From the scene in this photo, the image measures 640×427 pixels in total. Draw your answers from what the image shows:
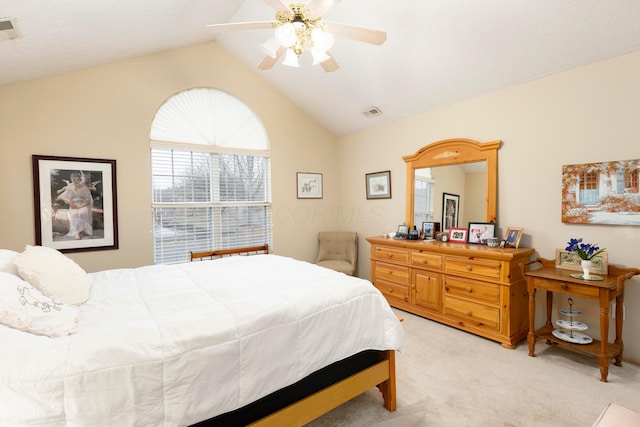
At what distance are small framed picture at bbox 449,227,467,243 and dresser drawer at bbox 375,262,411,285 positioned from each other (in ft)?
2.12

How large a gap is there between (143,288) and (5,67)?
2239 millimetres

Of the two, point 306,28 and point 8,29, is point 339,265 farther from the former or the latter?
point 8,29

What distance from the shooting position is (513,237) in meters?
2.96

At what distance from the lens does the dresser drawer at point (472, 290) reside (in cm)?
281

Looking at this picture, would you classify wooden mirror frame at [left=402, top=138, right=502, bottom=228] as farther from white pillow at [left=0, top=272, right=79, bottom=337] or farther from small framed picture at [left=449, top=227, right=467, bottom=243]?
white pillow at [left=0, top=272, right=79, bottom=337]

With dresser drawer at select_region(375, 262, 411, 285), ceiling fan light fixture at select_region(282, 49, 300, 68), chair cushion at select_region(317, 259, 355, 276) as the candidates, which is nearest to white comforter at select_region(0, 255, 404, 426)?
ceiling fan light fixture at select_region(282, 49, 300, 68)

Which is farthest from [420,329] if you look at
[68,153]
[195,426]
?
[68,153]

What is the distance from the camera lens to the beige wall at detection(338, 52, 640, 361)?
241 centimetres

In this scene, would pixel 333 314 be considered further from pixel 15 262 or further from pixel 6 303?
pixel 15 262

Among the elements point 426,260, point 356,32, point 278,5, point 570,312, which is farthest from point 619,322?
point 278,5

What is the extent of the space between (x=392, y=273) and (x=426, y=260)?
55 centimetres

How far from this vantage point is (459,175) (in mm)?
3477

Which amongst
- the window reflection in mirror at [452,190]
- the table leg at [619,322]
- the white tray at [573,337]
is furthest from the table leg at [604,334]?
the window reflection in mirror at [452,190]

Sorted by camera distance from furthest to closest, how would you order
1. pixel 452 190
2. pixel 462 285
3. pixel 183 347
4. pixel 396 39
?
pixel 452 190 → pixel 462 285 → pixel 396 39 → pixel 183 347
